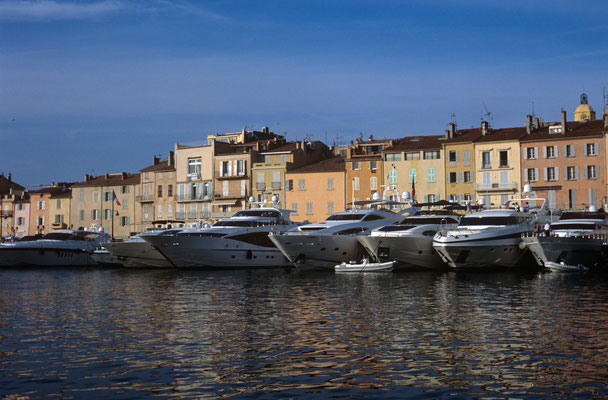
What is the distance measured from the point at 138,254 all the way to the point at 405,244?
21190mm

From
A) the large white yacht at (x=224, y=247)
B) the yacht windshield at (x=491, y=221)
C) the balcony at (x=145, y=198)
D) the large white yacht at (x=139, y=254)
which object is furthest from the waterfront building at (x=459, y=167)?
the balcony at (x=145, y=198)

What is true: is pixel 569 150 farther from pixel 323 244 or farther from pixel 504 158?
pixel 323 244

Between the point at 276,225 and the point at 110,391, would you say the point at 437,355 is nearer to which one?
the point at 110,391

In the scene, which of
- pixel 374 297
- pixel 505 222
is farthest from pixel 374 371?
pixel 505 222

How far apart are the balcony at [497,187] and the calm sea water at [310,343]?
143 feet

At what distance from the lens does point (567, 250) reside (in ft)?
134

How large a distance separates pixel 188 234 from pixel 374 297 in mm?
24206

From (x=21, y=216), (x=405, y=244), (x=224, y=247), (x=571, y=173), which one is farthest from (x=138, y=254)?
(x=21, y=216)

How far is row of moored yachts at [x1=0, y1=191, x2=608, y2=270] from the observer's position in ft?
138

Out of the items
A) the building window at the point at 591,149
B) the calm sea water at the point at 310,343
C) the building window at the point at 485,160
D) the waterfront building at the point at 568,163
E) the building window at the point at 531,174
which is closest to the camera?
the calm sea water at the point at 310,343

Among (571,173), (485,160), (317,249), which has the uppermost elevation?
(485,160)

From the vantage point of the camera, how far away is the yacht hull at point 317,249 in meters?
46.5

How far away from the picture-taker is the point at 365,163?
82.9 meters

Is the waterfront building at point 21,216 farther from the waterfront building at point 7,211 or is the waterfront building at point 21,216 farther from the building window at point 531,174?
the building window at point 531,174
